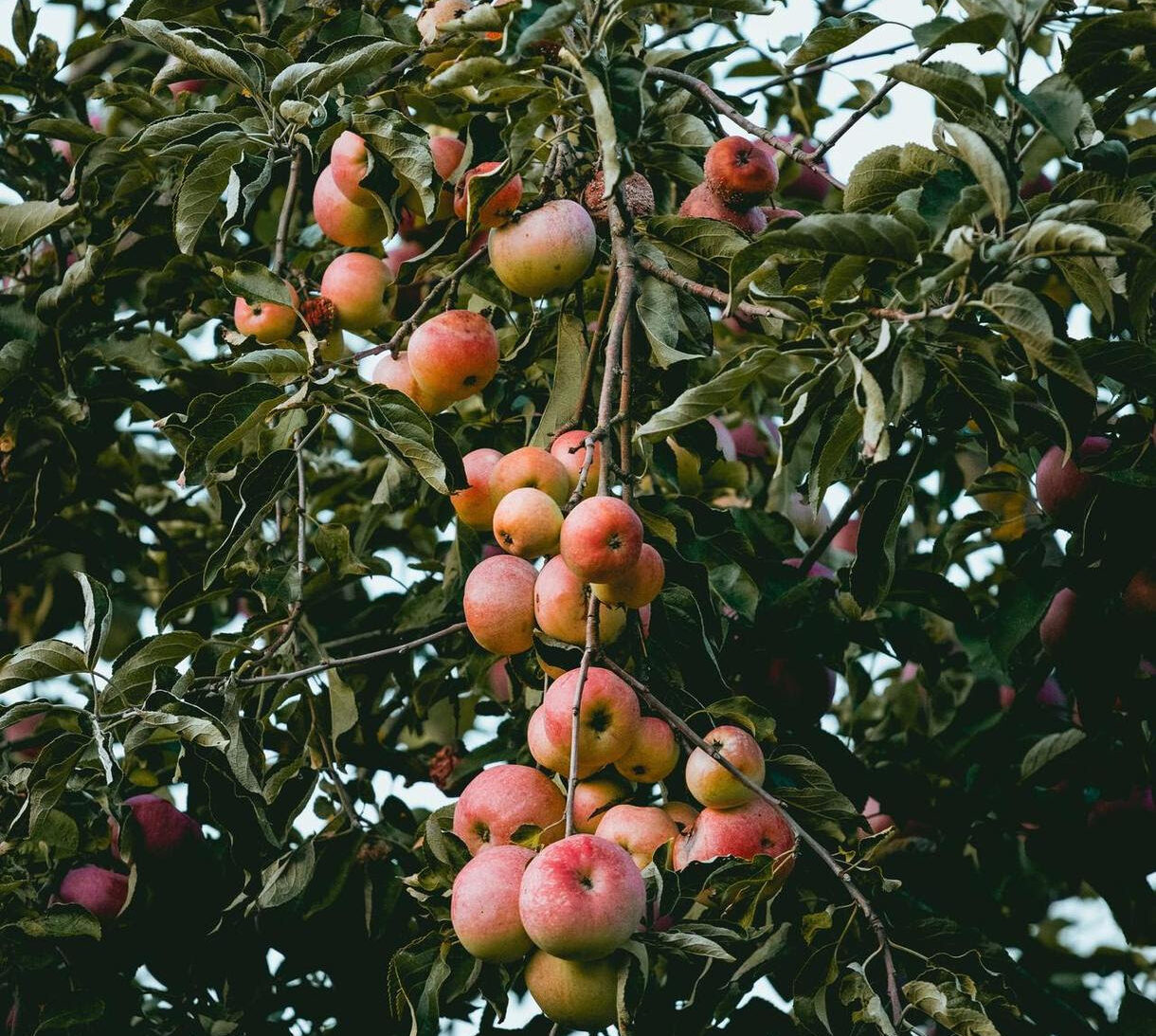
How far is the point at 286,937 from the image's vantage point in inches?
75.8

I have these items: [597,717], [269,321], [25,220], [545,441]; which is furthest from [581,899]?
[25,220]

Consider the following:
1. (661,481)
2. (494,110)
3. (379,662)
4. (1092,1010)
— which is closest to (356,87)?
(494,110)

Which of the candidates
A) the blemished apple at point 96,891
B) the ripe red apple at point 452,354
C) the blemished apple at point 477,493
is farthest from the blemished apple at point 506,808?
the blemished apple at point 96,891

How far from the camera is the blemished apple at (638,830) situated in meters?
1.33

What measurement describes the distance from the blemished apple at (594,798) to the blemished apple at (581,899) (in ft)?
0.57

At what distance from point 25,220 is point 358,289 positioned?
0.67 meters

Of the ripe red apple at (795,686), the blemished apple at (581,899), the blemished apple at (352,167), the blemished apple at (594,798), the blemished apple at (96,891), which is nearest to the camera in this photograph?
the blemished apple at (581,899)

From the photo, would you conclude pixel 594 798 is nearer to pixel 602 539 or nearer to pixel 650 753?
pixel 650 753

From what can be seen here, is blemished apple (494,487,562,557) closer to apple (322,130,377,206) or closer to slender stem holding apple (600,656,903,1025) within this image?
slender stem holding apple (600,656,903,1025)

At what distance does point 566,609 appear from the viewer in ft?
4.52

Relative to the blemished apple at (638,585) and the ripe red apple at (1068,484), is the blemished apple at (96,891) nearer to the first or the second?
the blemished apple at (638,585)

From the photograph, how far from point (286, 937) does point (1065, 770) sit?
1.33 metres

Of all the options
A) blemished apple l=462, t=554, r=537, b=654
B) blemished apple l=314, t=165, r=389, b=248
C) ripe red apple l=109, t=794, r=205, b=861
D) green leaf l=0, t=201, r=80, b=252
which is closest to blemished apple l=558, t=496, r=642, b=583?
blemished apple l=462, t=554, r=537, b=654

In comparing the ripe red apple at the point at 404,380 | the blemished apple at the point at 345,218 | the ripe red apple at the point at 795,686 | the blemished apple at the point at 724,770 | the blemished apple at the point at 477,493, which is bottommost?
the ripe red apple at the point at 795,686
